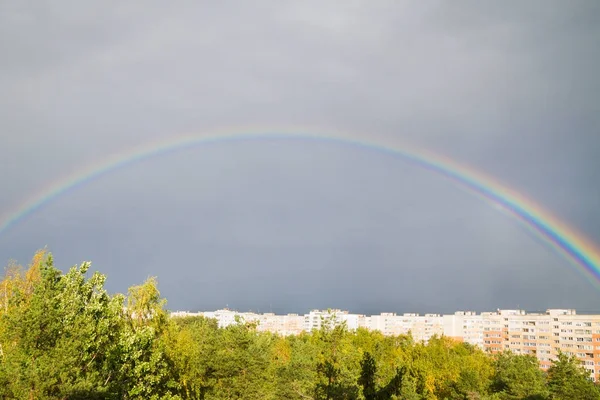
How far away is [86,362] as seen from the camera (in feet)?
52.7

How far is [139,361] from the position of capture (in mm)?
19484

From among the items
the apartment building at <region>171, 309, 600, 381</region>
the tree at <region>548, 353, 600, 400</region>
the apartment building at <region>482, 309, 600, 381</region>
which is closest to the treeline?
the tree at <region>548, 353, 600, 400</region>

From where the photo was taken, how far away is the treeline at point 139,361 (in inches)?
575

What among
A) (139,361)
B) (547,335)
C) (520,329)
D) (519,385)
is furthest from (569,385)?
(520,329)

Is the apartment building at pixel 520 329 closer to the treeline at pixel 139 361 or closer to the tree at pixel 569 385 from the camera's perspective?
the tree at pixel 569 385

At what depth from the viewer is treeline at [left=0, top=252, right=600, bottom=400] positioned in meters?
14.6

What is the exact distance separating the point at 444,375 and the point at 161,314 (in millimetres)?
35462

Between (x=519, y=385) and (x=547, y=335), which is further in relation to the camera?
(x=547, y=335)

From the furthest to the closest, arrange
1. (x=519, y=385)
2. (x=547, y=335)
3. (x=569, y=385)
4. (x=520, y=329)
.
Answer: (x=520, y=329) → (x=547, y=335) → (x=519, y=385) → (x=569, y=385)

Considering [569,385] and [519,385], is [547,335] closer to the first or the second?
[519,385]

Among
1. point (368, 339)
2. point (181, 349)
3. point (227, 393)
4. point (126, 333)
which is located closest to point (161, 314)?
point (181, 349)

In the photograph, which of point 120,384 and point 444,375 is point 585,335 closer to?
point 444,375

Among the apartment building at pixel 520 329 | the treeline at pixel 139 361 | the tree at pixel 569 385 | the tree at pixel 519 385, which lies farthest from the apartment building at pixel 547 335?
the treeline at pixel 139 361

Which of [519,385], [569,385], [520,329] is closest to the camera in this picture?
[569,385]
